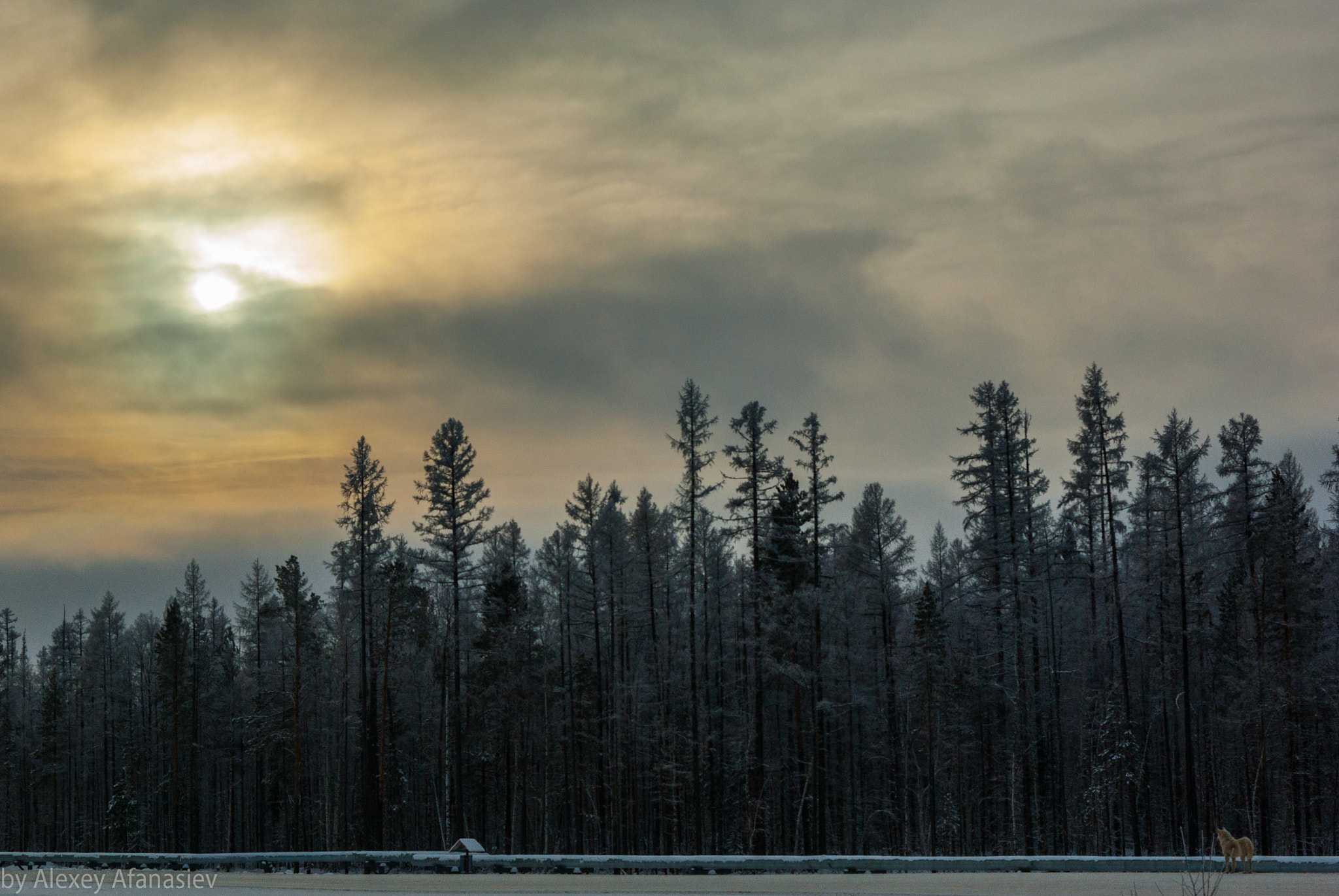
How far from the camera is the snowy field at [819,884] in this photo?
20172 mm

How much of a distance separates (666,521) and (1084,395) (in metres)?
24.3

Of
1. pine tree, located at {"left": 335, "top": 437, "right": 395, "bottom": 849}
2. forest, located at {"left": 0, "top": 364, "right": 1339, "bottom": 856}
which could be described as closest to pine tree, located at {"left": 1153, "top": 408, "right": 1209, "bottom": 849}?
forest, located at {"left": 0, "top": 364, "right": 1339, "bottom": 856}

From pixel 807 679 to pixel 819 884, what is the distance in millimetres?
18946

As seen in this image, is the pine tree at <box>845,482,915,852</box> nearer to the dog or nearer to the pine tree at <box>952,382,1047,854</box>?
the pine tree at <box>952,382,1047,854</box>

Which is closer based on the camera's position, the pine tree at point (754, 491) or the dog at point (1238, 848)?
the dog at point (1238, 848)

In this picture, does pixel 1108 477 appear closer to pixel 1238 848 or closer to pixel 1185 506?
pixel 1185 506

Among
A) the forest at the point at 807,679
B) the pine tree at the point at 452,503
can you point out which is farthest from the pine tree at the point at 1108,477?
the pine tree at the point at 452,503

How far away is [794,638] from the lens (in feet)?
136

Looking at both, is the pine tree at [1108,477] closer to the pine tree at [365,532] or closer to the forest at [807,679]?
the forest at [807,679]

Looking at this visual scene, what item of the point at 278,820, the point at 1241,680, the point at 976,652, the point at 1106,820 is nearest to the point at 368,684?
the point at 278,820

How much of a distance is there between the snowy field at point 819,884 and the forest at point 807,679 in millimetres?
15288

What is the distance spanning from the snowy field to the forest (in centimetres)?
1529

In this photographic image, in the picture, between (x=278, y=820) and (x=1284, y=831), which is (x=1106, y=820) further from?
(x=278, y=820)

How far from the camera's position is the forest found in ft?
143
